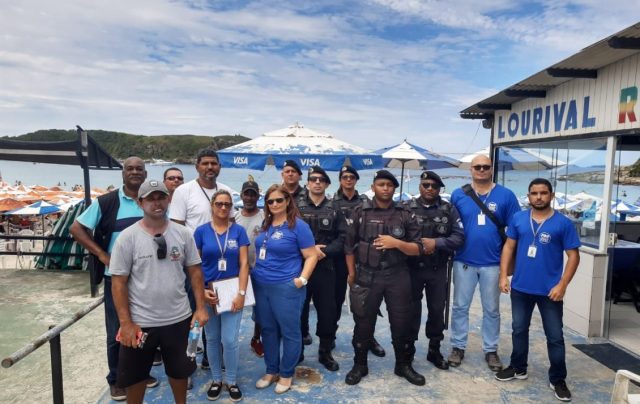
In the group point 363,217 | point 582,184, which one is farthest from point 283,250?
point 582,184

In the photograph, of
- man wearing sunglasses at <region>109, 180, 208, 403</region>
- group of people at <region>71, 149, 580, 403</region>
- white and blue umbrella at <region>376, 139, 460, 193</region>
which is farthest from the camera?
white and blue umbrella at <region>376, 139, 460, 193</region>

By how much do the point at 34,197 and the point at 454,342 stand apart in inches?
744

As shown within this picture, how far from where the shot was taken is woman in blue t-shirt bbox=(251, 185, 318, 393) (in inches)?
131

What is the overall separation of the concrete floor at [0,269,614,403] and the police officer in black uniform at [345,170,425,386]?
0.69 ft

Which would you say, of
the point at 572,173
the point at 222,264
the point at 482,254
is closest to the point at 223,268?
the point at 222,264

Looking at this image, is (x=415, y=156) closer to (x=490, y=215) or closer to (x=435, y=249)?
(x=490, y=215)

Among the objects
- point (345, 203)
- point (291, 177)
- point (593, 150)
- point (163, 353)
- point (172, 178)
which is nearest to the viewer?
point (163, 353)

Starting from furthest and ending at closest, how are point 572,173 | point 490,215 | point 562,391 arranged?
point 572,173
point 490,215
point 562,391

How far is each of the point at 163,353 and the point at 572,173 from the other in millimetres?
5440

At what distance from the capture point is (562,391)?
341cm

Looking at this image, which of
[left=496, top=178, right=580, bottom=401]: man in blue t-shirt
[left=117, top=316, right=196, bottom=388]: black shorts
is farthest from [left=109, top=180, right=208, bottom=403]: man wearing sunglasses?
[left=496, top=178, right=580, bottom=401]: man in blue t-shirt

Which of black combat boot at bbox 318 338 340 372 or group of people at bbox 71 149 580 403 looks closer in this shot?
group of people at bbox 71 149 580 403

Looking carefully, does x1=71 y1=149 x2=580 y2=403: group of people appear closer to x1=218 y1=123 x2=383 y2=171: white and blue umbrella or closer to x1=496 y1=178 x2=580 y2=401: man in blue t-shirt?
x1=496 y1=178 x2=580 y2=401: man in blue t-shirt

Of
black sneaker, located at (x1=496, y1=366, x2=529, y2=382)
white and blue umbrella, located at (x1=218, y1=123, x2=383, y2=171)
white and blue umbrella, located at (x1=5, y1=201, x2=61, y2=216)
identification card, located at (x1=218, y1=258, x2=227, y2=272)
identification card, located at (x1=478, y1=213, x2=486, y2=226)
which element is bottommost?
black sneaker, located at (x1=496, y1=366, x2=529, y2=382)
